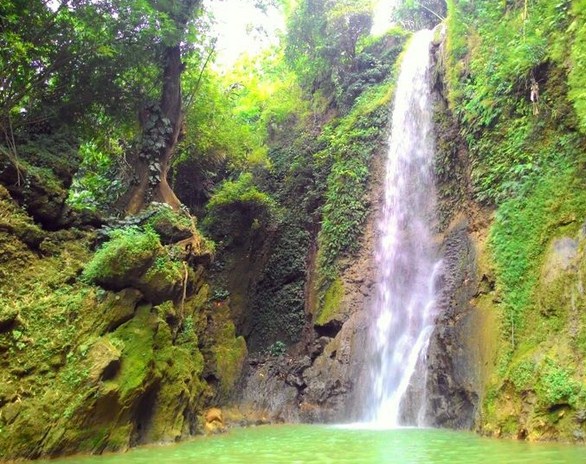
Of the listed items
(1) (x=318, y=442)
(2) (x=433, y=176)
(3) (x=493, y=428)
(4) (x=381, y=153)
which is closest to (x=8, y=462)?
(1) (x=318, y=442)

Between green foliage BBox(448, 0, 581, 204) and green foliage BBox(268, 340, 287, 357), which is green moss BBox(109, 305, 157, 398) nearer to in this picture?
green foliage BBox(268, 340, 287, 357)

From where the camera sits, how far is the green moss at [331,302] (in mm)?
14367

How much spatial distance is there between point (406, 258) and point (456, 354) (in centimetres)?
410

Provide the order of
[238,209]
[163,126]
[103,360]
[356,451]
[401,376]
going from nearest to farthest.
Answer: [356,451]
[103,360]
[401,376]
[163,126]
[238,209]

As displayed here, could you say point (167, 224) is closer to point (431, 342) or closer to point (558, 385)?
point (431, 342)

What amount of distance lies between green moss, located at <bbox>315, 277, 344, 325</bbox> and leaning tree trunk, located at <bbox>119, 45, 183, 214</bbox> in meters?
4.96

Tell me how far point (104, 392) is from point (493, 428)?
614cm

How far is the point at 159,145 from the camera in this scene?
41.9 feet

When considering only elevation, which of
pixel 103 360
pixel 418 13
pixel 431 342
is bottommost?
pixel 103 360

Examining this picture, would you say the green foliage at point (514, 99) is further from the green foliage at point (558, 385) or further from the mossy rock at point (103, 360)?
the mossy rock at point (103, 360)

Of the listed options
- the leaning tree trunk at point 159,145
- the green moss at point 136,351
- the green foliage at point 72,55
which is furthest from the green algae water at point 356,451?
the green foliage at point 72,55

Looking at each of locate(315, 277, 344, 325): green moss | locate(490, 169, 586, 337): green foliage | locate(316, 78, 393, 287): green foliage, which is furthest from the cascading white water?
locate(490, 169, 586, 337): green foliage

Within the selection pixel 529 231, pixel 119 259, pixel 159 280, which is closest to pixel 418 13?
pixel 529 231

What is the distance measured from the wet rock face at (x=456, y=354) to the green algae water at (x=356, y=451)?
3.71ft
